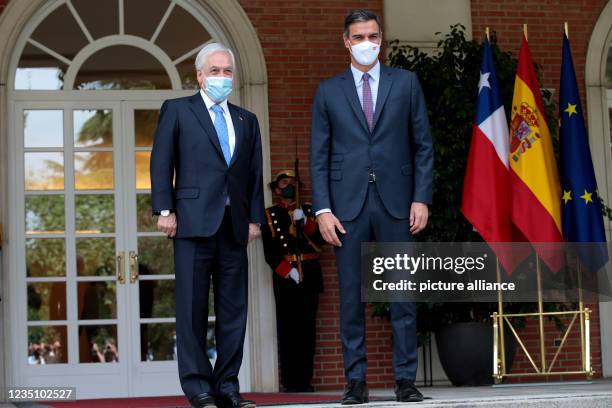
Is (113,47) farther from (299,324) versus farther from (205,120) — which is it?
(205,120)

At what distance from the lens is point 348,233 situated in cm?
553

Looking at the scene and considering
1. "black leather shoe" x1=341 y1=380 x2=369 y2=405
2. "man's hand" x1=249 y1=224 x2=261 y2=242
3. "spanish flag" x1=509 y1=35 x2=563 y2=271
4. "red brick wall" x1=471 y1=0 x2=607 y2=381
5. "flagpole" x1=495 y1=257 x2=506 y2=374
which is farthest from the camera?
"red brick wall" x1=471 y1=0 x2=607 y2=381

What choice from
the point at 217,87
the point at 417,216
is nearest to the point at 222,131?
the point at 217,87

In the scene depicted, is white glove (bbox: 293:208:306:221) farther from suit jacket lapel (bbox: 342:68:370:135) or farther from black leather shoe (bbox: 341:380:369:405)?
black leather shoe (bbox: 341:380:369:405)

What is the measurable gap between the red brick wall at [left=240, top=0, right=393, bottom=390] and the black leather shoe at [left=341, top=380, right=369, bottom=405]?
3460mm

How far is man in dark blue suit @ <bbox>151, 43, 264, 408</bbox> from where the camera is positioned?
5.46m

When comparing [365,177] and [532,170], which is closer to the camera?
[365,177]

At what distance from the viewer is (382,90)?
5641 millimetres

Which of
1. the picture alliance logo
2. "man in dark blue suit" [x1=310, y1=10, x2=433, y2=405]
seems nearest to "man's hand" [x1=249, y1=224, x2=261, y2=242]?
"man in dark blue suit" [x1=310, y1=10, x2=433, y2=405]

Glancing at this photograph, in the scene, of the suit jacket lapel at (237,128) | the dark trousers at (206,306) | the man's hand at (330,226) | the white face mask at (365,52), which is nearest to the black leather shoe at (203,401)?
the dark trousers at (206,306)

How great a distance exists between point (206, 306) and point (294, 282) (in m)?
3.16

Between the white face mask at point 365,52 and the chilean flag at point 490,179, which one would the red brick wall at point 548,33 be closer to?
the chilean flag at point 490,179

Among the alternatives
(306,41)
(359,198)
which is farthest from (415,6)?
(359,198)

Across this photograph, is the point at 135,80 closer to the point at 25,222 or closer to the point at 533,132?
the point at 25,222
